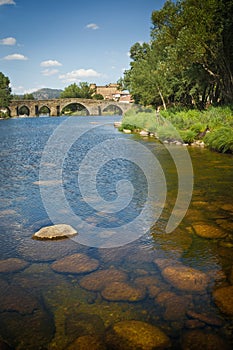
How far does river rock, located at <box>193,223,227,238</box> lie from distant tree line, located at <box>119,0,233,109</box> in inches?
549

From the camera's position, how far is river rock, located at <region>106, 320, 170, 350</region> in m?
3.49

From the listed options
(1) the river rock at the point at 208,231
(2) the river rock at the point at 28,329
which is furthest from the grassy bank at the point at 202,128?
(2) the river rock at the point at 28,329

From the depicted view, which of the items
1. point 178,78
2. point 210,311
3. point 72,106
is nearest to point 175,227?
point 210,311

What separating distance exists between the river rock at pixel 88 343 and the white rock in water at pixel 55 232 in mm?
2892

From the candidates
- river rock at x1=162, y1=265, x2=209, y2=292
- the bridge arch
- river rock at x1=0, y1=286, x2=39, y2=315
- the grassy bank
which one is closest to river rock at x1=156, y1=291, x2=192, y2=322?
river rock at x1=162, y1=265, x2=209, y2=292

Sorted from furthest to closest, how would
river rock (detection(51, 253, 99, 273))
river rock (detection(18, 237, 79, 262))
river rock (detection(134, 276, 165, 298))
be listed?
river rock (detection(18, 237, 79, 262)), river rock (detection(51, 253, 99, 273)), river rock (detection(134, 276, 165, 298))

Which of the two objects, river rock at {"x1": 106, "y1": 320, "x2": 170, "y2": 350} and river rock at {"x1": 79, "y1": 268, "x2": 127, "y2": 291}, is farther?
river rock at {"x1": 79, "y1": 268, "x2": 127, "y2": 291}

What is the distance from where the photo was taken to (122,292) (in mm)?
4512

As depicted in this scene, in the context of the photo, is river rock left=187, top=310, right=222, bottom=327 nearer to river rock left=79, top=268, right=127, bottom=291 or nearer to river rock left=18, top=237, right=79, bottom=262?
river rock left=79, top=268, right=127, bottom=291

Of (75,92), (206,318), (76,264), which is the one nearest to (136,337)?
(206,318)

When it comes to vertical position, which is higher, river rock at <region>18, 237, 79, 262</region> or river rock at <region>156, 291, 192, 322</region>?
river rock at <region>18, 237, 79, 262</region>

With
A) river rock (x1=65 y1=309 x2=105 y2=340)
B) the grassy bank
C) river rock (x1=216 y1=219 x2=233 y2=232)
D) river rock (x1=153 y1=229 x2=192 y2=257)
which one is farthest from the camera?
the grassy bank

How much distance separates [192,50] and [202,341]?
18.2 meters

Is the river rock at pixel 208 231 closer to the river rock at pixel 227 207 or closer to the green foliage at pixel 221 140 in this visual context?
the river rock at pixel 227 207
